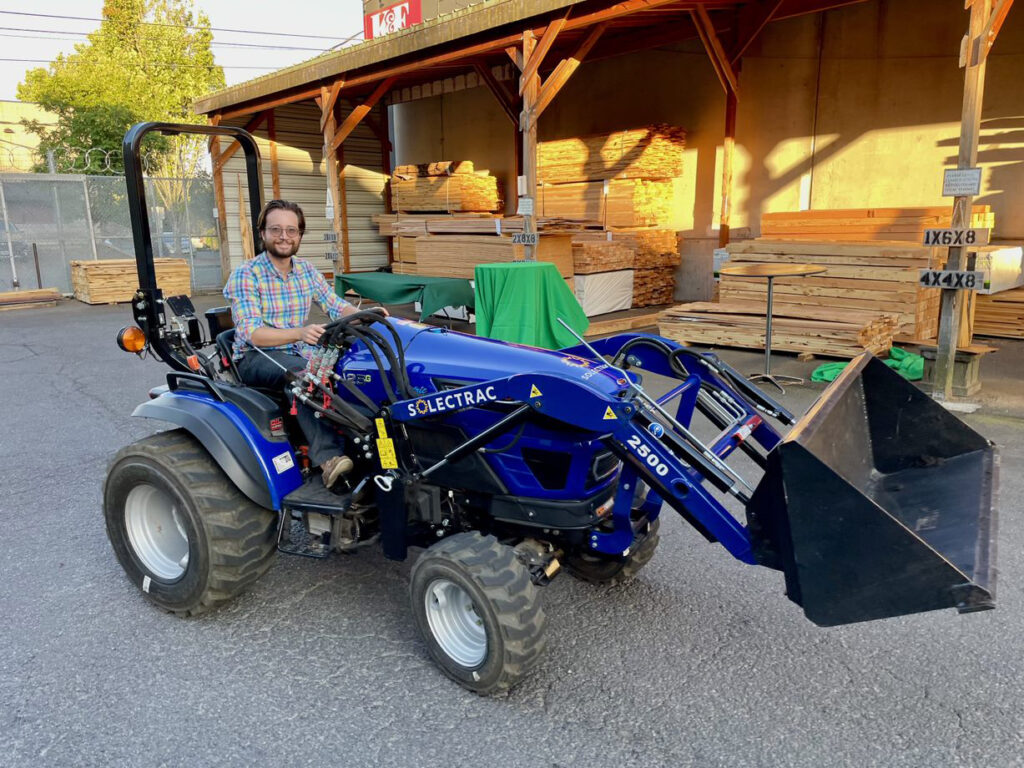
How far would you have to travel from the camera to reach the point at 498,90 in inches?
553

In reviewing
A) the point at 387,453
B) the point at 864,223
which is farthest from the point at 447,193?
the point at 387,453

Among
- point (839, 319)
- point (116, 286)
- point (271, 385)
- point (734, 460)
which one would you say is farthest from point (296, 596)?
point (116, 286)

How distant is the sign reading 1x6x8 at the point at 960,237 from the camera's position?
20.3ft

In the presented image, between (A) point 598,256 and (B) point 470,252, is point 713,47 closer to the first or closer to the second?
(A) point 598,256

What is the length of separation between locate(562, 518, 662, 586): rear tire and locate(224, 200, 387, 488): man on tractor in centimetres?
111

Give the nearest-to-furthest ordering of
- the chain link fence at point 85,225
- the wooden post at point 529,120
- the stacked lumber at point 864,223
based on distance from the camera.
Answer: the stacked lumber at point 864,223
the wooden post at point 529,120
the chain link fence at point 85,225

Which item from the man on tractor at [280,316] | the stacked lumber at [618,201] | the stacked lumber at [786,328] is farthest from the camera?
the stacked lumber at [618,201]

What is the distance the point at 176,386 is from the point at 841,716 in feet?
9.88

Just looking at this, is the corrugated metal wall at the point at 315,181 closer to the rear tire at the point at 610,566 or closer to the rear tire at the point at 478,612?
the rear tire at the point at 610,566

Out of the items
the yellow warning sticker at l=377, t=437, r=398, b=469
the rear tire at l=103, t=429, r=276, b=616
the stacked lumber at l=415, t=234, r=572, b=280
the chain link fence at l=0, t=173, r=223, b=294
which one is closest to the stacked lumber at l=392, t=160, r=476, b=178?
the stacked lumber at l=415, t=234, r=572, b=280

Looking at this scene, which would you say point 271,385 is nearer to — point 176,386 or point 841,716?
point 176,386

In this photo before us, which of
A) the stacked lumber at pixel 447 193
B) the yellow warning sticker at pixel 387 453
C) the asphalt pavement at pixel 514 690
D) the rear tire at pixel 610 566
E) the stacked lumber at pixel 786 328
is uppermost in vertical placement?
the stacked lumber at pixel 447 193

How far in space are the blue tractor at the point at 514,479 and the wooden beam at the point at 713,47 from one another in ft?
26.4

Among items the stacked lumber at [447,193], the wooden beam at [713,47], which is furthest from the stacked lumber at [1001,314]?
the stacked lumber at [447,193]
